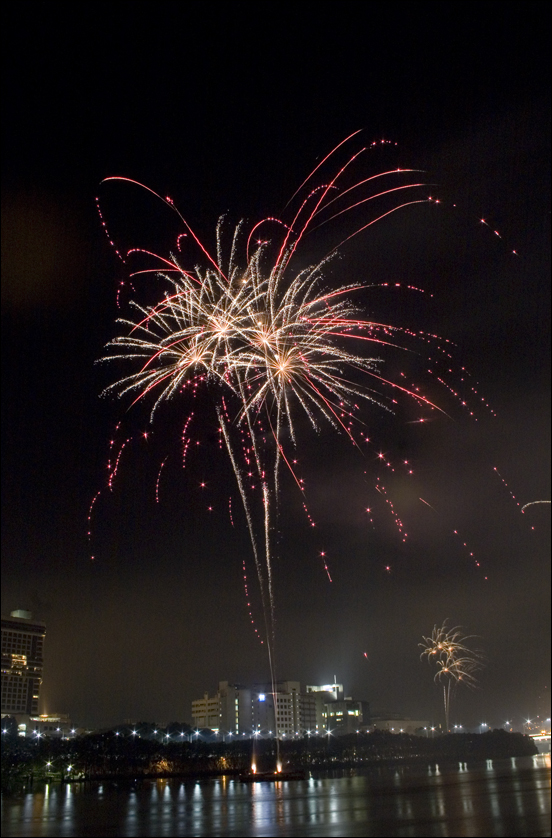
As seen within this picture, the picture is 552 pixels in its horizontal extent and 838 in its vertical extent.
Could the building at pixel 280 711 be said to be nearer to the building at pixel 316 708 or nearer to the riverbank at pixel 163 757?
the building at pixel 316 708

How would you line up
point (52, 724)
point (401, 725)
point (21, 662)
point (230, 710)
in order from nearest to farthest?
point (230, 710) < point (52, 724) < point (21, 662) < point (401, 725)

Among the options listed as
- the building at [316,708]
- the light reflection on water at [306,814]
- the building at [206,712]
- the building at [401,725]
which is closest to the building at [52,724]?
the building at [206,712]

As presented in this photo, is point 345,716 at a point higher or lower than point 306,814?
→ lower

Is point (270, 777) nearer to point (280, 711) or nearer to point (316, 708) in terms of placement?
point (280, 711)

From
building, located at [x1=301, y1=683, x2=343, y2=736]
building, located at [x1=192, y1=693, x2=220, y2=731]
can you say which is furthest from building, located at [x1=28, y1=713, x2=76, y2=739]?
building, located at [x1=301, y1=683, x2=343, y2=736]

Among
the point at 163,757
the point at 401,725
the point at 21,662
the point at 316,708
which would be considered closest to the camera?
the point at 163,757

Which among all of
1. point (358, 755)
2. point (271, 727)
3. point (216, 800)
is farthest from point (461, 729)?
point (216, 800)

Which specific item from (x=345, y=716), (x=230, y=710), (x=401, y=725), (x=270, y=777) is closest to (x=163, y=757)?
(x=270, y=777)

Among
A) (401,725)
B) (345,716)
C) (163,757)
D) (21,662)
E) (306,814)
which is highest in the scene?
(21,662)

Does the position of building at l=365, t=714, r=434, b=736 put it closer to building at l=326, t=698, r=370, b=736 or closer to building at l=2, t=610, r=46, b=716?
building at l=326, t=698, r=370, b=736

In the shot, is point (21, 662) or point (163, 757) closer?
point (163, 757)
